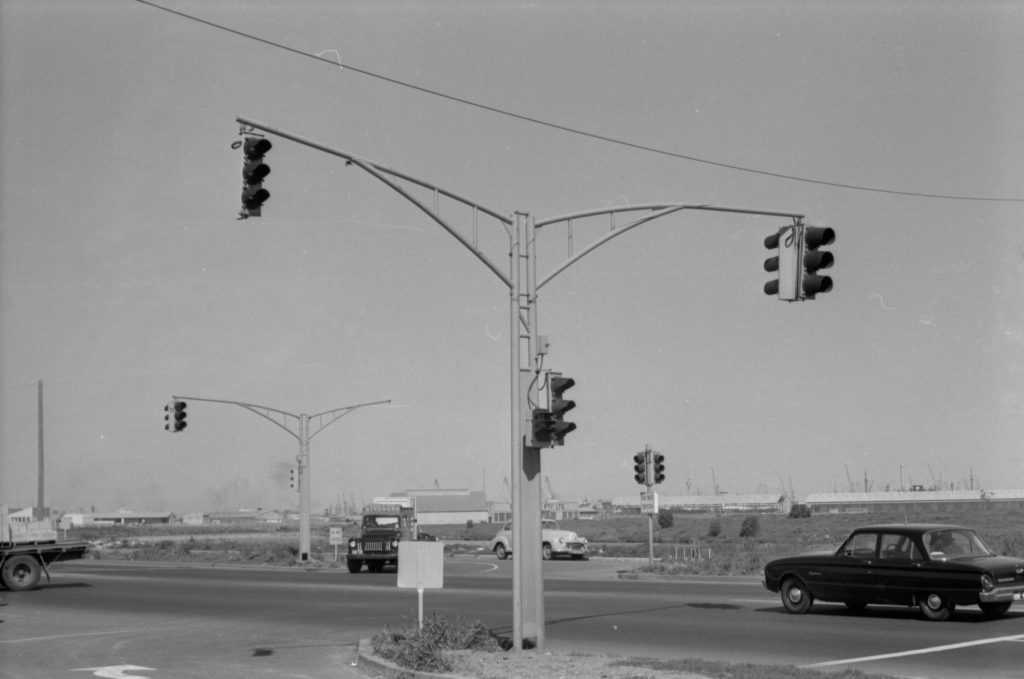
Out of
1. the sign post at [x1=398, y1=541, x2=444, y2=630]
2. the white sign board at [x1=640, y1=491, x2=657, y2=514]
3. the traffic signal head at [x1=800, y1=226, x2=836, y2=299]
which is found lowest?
the white sign board at [x1=640, y1=491, x2=657, y2=514]

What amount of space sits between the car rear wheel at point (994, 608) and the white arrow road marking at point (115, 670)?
12456mm

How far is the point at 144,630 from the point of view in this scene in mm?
19281

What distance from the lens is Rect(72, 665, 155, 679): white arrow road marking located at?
13.6 metres

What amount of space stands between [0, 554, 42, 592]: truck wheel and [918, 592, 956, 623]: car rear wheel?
22952 millimetres

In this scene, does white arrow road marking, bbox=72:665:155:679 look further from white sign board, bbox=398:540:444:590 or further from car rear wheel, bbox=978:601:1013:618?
car rear wheel, bbox=978:601:1013:618

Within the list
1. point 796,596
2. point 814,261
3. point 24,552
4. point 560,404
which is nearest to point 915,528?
point 796,596

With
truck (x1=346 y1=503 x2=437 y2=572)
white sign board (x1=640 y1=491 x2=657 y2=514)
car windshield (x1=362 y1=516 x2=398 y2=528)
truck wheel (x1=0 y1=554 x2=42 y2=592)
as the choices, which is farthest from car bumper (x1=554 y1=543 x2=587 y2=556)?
truck wheel (x1=0 y1=554 x2=42 y2=592)

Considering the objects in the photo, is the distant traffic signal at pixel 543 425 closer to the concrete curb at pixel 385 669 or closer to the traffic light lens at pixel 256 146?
the concrete curb at pixel 385 669

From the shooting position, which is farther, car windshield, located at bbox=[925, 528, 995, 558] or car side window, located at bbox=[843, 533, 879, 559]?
car side window, located at bbox=[843, 533, 879, 559]

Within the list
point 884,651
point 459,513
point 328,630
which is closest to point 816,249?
point 884,651

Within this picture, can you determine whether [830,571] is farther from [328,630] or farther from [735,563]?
[735,563]

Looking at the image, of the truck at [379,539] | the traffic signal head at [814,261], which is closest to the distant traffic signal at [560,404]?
the traffic signal head at [814,261]

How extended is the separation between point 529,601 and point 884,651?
14.9 feet

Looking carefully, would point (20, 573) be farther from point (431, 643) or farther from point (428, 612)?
point (431, 643)
